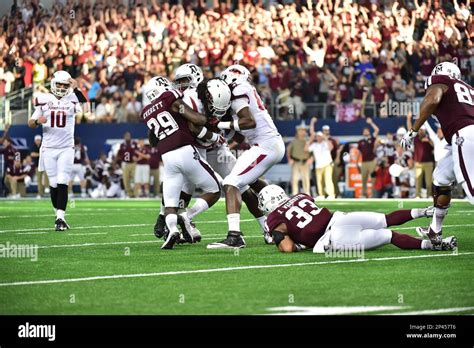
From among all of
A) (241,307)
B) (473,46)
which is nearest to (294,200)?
(241,307)

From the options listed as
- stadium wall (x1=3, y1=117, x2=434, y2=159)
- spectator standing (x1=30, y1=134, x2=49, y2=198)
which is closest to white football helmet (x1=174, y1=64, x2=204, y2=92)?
stadium wall (x1=3, y1=117, x2=434, y2=159)

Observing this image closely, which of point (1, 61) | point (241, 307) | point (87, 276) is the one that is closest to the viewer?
point (241, 307)

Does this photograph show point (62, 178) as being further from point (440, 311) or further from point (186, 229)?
point (440, 311)

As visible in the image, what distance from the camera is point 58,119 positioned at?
53.1 ft

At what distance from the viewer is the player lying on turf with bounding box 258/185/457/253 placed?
10.5 metres

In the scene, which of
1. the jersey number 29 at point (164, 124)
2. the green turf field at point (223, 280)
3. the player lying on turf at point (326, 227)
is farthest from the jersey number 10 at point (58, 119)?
the player lying on turf at point (326, 227)

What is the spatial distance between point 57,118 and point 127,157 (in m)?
13.8

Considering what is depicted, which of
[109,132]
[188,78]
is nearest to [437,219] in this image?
[188,78]

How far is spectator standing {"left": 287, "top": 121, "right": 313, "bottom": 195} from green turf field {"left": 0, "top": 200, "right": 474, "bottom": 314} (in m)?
14.2

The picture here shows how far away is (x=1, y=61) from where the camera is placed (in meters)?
33.7

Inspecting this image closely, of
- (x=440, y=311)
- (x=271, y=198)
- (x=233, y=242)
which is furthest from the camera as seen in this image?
(x=233, y=242)
